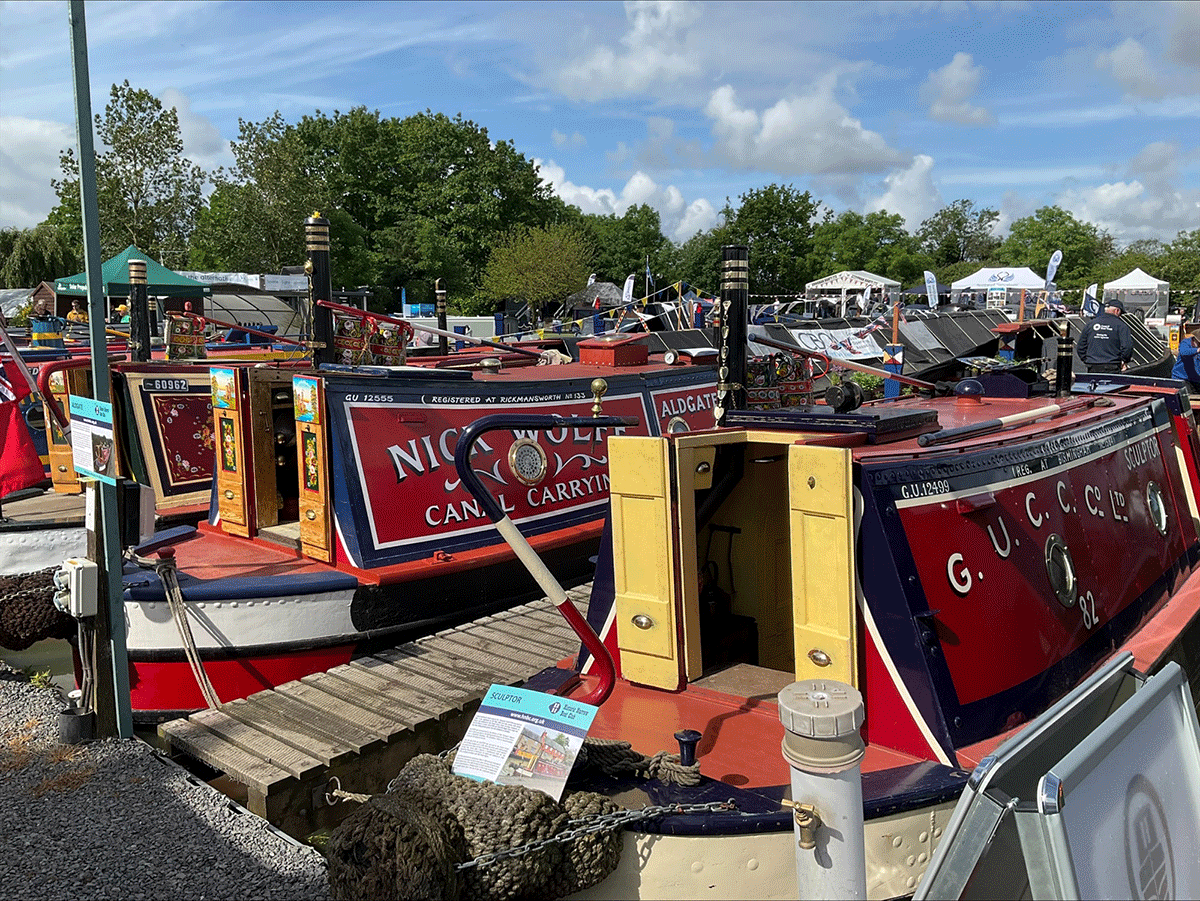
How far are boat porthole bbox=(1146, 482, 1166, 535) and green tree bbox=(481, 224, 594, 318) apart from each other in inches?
1439

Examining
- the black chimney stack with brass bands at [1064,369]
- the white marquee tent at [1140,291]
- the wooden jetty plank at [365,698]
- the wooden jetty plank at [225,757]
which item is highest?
the white marquee tent at [1140,291]

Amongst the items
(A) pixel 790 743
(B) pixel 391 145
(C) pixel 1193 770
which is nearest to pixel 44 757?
(A) pixel 790 743

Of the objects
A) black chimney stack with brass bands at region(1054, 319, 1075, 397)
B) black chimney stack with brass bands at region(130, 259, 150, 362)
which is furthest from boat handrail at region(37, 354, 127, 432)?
black chimney stack with brass bands at region(1054, 319, 1075, 397)

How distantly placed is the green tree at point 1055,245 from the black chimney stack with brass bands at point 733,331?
67446 millimetres

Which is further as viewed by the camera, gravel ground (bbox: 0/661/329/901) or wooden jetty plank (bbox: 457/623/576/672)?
wooden jetty plank (bbox: 457/623/576/672)

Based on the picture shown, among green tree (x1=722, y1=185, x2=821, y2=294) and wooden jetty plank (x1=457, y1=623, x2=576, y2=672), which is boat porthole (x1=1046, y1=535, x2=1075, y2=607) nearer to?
wooden jetty plank (x1=457, y1=623, x2=576, y2=672)

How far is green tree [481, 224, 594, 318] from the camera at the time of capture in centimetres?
4181

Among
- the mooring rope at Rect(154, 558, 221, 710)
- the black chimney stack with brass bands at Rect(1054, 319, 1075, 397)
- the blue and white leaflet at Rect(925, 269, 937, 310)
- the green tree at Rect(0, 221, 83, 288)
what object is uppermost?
the green tree at Rect(0, 221, 83, 288)

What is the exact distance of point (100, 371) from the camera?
5.01 m

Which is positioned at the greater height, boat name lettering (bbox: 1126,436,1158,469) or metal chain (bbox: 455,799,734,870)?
boat name lettering (bbox: 1126,436,1158,469)

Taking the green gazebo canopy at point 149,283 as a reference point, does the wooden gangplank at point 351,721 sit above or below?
below

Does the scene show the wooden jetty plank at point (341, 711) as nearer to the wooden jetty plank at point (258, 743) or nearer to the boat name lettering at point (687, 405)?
the wooden jetty plank at point (258, 743)

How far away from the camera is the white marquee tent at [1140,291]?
41.8 meters

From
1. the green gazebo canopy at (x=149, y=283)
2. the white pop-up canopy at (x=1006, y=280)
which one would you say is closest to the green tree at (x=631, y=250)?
the white pop-up canopy at (x=1006, y=280)
